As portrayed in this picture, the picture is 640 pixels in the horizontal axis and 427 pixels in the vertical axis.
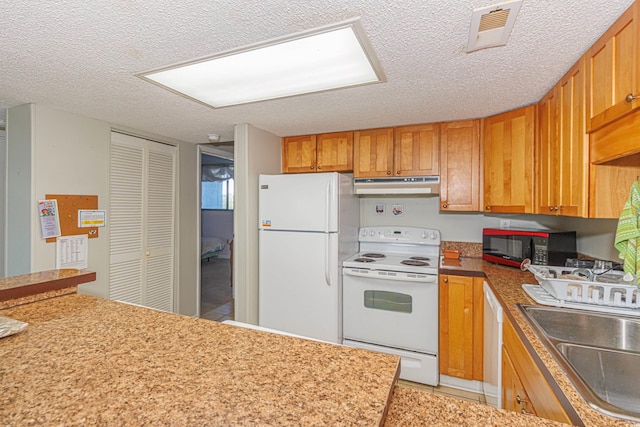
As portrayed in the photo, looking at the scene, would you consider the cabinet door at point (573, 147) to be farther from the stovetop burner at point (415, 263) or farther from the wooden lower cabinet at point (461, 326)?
the stovetop burner at point (415, 263)

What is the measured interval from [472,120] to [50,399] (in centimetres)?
286

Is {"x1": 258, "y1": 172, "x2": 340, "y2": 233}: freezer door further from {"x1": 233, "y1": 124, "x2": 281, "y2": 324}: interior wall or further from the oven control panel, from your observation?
the oven control panel

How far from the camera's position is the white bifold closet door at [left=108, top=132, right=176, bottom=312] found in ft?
8.66

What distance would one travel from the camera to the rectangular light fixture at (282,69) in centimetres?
130

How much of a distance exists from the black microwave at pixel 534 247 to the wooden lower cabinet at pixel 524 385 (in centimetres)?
87

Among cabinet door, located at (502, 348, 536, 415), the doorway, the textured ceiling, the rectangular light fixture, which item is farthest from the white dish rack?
the doorway

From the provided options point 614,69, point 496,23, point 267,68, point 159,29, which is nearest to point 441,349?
point 614,69

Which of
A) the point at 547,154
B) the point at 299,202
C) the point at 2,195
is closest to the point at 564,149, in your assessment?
the point at 547,154

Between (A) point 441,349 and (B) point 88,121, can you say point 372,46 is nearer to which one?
(A) point 441,349

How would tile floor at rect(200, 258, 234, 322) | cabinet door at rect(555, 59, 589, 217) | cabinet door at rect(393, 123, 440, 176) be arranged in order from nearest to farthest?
cabinet door at rect(555, 59, 589, 217), cabinet door at rect(393, 123, 440, 176), tile floor at rect(200, 258, 234, 322)

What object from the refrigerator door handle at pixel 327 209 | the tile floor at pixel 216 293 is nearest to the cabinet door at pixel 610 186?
the refrigerator door handle at pixel 327 209

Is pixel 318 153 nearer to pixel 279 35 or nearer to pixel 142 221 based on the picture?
pixel 279 35

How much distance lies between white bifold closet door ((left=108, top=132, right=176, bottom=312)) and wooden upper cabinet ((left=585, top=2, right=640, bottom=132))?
10.8 ft

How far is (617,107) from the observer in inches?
43.4
